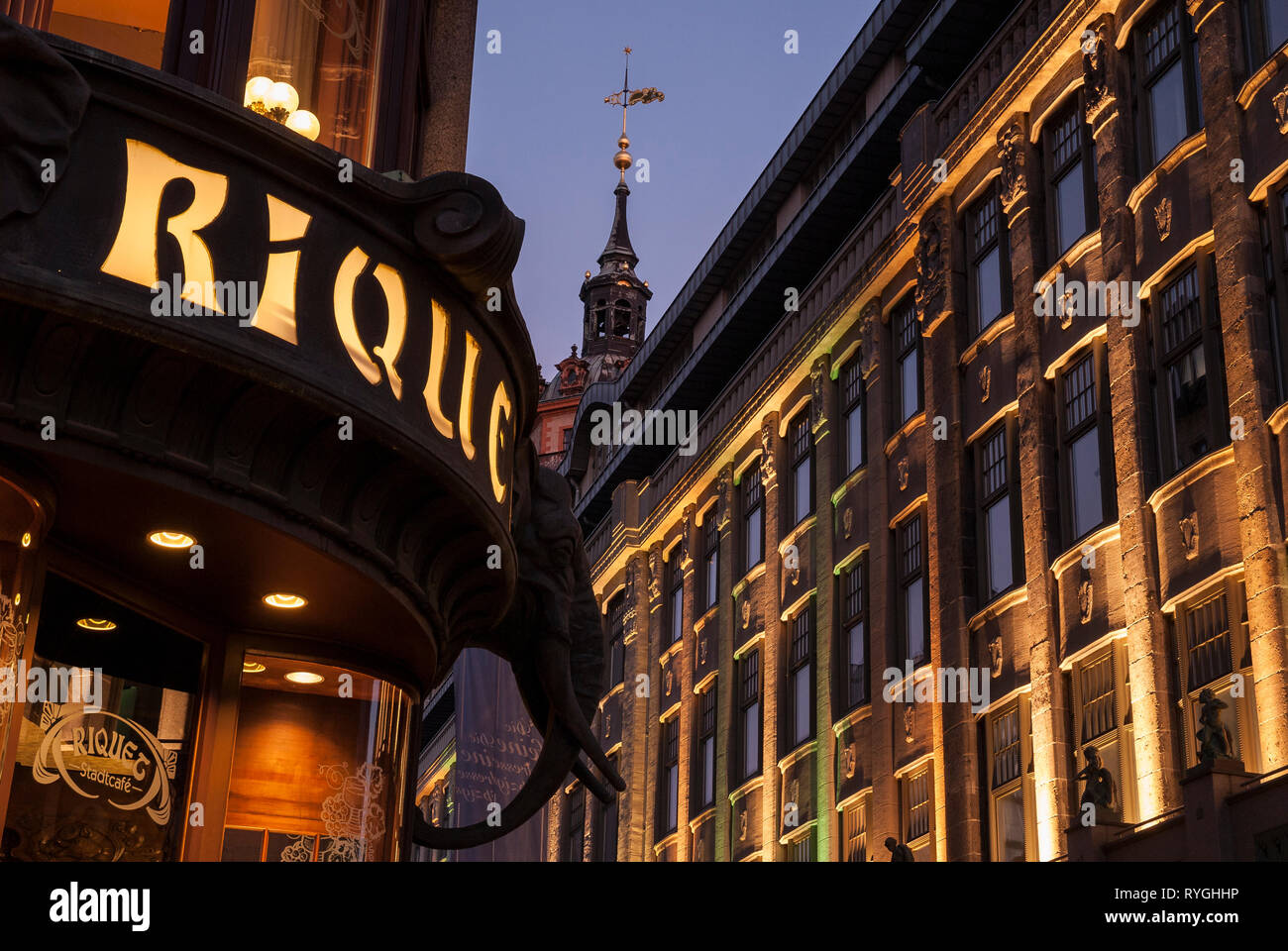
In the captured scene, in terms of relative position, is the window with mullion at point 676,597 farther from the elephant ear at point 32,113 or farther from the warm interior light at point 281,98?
the elephant ear at point 32,113

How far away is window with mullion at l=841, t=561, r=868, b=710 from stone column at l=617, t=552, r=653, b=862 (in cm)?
1191

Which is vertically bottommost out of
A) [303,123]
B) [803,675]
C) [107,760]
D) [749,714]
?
[107,760]

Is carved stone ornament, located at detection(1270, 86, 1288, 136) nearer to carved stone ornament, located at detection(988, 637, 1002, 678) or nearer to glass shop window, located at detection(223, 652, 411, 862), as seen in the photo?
carved stone ornament, located at detection(988, 637, 1002, 678)

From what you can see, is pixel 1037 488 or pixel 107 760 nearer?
pixel 107 760

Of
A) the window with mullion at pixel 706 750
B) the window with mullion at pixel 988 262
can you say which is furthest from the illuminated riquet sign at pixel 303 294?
the window with mullion at pixel 706 750

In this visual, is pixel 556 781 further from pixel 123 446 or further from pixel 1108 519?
pixel 1108 519

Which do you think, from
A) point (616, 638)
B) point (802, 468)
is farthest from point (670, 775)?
point (802, 468)

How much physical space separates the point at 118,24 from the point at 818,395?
27932 mm

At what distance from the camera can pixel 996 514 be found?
27891 millimetres

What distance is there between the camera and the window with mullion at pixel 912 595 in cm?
2981

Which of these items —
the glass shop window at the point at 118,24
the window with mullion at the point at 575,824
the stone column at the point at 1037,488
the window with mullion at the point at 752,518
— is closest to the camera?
the glass shop window at the point at 118,24

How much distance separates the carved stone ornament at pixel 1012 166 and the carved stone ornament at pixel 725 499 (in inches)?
565

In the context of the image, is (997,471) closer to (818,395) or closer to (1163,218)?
(1163,218)

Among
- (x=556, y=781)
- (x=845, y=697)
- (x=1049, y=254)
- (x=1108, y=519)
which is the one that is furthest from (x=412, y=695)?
(x=845, y=697)
